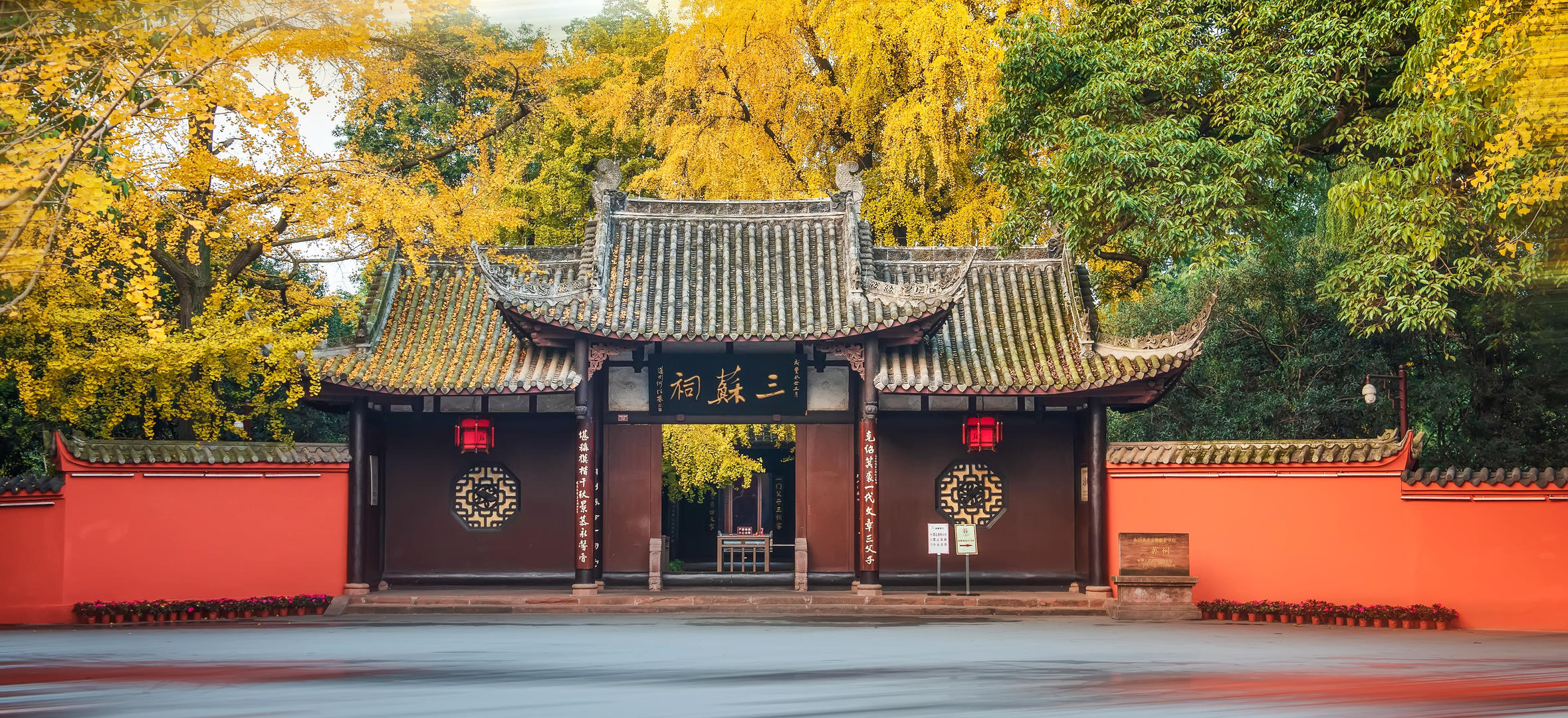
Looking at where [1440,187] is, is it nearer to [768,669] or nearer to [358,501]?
[768,669]

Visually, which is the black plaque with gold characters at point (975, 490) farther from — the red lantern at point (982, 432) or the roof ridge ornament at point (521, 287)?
the roof ridge ornament at point (521, 287)

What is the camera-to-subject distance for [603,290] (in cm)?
1519

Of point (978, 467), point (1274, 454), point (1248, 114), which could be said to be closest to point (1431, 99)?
point (1248, 114)

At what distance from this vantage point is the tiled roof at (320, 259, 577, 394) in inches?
564

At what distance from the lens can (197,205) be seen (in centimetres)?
1373

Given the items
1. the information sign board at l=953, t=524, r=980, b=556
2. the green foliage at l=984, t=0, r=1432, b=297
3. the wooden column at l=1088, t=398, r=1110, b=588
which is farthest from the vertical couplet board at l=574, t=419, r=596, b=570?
the green foliage at l=984, t=0, r=1432, b=297

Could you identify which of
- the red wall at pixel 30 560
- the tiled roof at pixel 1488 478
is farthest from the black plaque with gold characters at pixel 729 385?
the tiled roof at pixel 1488 478

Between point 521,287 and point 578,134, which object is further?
point 578,134

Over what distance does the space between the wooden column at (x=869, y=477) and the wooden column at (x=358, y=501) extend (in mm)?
5491

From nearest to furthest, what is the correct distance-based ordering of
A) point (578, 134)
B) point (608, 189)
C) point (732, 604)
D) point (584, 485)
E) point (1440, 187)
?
point (1440, 187) < point (732, 604) < point (584, 485) < point (608, 189) < point (578, 134)

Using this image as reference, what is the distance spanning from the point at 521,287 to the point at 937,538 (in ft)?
17.6

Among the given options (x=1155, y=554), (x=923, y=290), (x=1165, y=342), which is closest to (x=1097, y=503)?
(x=1155, y=554)

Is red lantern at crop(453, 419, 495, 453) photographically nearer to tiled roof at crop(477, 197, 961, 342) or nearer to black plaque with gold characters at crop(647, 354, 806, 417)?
tiled roof at crop(477, 197, 961, 342)

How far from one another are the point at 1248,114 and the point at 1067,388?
12.1 feet
